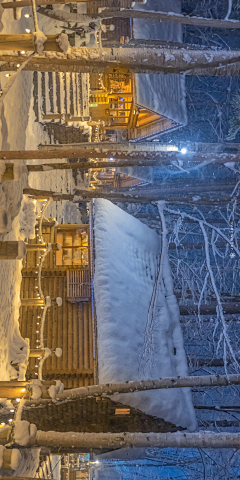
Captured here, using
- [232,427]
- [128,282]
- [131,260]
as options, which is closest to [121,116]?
[131,260]

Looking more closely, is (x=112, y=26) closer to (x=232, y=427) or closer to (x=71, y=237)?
(x=71, y=237)

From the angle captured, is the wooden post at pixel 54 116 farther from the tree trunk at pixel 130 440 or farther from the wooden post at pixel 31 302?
the tree trunk at pixel 130 440

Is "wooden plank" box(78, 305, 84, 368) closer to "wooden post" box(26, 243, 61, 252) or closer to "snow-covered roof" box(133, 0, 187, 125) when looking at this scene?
"wooden post" box(26, 243, 61, 252)

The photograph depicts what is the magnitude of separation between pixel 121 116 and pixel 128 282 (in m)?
8.65

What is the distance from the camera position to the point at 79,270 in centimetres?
1131

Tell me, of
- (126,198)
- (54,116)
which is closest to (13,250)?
(126,198)

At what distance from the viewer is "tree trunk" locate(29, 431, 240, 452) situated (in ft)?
17.3

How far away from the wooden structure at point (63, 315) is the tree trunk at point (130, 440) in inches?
174

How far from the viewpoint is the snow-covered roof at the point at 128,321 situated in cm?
841

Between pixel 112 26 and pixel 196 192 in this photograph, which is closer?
pixel 112 26

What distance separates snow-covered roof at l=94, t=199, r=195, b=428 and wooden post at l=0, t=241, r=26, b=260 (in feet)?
11.6

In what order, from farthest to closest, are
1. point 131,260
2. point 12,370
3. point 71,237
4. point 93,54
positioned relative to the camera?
point 71,237 → point 131,260 → point 12,370 → point 93,54

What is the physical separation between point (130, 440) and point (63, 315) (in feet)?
19.2

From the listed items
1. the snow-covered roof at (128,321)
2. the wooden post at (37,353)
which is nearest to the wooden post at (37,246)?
the snow-covered roof at (128,321)
